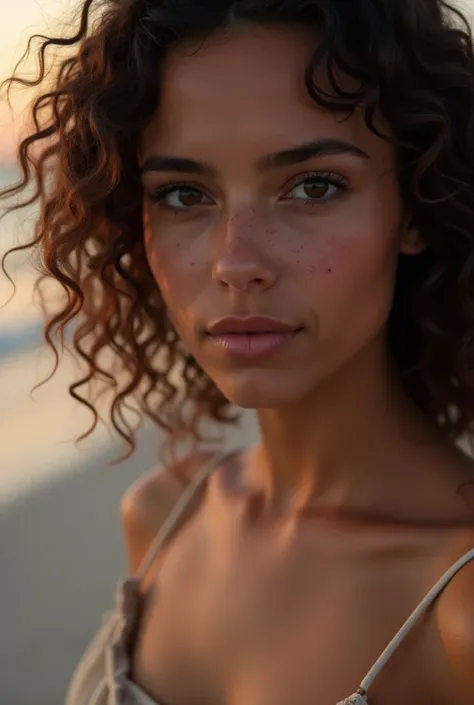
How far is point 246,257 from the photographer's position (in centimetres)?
171

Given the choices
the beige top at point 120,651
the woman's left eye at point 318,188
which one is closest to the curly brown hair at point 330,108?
the woman's left eye at point 318,188

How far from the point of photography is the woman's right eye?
1.83 meters

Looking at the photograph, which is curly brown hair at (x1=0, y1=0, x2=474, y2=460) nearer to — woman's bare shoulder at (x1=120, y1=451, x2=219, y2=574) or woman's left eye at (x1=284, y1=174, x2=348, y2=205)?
woman's left eye at (x1=284, y1=174, x2=348, y2=205)

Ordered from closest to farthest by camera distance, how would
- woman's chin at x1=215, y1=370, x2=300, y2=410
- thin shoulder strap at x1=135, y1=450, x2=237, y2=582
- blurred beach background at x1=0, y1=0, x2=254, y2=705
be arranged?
woman's chin at x1=215, y1=370, x2=300, y2=410, thin shoulder strap at x1=135, y1=450, x2=237, y2=582, blurred beach background at x1=0, y1=0, x2=254, y2=705

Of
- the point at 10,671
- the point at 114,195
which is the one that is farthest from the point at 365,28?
the point at 10,671

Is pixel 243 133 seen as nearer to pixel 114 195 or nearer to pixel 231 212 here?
pixel 231 212

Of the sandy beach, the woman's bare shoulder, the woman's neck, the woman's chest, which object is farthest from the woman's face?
the sandy beach

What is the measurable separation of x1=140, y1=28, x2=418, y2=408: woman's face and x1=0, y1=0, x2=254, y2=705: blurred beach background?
1.60 feet

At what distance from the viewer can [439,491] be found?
6.07 feet

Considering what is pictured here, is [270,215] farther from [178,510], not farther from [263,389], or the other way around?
[178,510]

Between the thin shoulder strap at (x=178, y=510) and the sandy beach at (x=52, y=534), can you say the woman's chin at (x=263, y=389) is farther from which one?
the sandy beach at (x=52, y=534)

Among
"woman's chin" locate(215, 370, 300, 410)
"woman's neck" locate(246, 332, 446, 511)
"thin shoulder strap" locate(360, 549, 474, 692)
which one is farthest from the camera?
"woman's neck" locate(246, 332, 446, 511)

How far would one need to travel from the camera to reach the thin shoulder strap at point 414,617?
167 centimetres

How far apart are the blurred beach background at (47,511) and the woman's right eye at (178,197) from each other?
0.44 m
